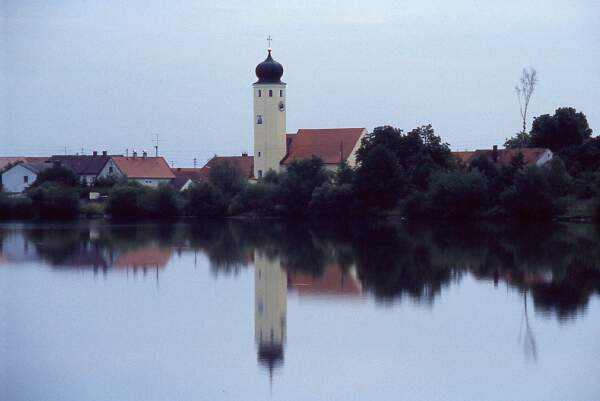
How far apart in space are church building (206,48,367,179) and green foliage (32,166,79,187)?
1132 centimetres

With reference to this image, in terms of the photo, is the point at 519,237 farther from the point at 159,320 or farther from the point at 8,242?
the point at 159,320

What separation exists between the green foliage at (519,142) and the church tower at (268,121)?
14381 millimetres

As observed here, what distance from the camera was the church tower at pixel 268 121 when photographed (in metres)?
65.7

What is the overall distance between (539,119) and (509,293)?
42.1m

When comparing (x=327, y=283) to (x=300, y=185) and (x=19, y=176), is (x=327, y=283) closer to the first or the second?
(x=300, y=185)

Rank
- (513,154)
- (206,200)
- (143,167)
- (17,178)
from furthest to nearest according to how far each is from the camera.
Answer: (143,167)
(17,178)
(206,200)
(513,154)

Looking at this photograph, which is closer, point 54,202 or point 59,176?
point 54,202

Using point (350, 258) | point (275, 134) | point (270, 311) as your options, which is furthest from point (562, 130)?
point (270, 311)

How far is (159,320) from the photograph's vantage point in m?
16.8

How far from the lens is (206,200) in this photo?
5569cm

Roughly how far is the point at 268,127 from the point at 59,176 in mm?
13131

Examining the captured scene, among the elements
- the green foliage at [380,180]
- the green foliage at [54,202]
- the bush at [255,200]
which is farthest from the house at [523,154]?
the green foliage at [54,202]

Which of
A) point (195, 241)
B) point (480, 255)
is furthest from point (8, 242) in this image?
point (480, 255)

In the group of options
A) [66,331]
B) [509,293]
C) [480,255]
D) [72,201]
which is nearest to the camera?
[66,331]
